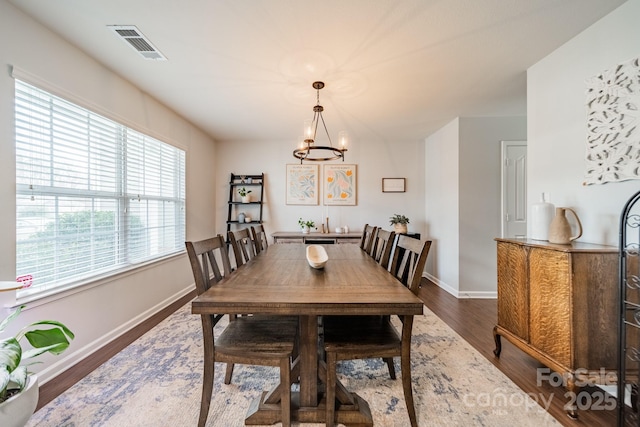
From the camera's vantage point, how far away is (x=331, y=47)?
80.5 inches

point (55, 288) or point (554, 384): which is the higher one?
point (55, 288)

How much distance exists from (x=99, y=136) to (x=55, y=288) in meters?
1.33

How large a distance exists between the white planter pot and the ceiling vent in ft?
7.34

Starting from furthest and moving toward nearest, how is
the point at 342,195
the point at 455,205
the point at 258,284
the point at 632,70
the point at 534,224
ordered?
the point at 342,195, the point at 455,205, the point at 534,224, the point at 632,70, the point at 258,284

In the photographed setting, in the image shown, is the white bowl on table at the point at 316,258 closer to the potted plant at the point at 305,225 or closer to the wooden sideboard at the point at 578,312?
the wooden sideboard at the point at 578,312

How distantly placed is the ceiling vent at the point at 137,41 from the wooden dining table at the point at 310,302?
1.91 meters

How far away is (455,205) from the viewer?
3701 millimetres

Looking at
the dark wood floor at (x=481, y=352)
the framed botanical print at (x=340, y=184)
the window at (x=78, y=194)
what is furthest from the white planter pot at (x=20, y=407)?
the framed botanical print at (x=340, y=184)

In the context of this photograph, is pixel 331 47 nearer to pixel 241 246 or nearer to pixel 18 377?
pixel 241 246

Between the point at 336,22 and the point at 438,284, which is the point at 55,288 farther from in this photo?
the point at 438,284

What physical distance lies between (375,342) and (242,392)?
0.98 meters

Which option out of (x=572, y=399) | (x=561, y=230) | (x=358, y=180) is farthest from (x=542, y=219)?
(x=358, y=180)

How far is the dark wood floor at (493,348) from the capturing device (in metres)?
1.53

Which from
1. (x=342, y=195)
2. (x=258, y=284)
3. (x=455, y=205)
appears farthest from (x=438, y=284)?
(x=258, y=284)
